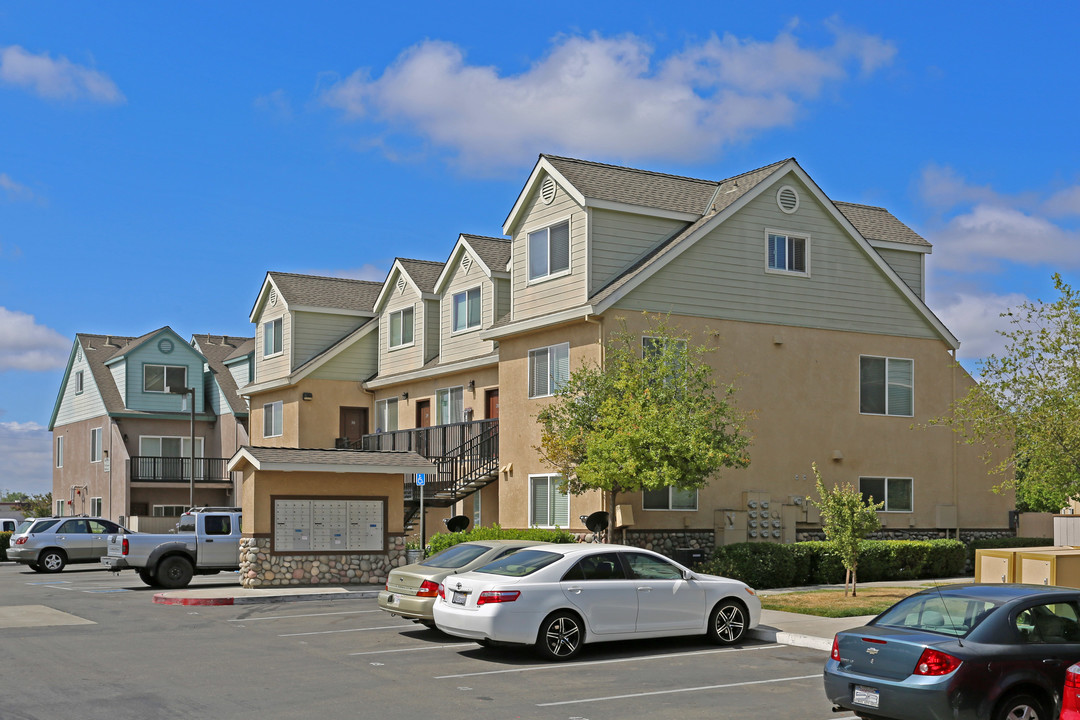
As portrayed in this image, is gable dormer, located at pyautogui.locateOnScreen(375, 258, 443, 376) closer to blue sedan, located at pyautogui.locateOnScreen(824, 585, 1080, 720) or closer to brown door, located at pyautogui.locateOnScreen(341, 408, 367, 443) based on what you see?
brown door, located at pyautogui.locateOnScreen(341, 408, 367, 443)

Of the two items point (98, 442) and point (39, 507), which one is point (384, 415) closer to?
point (98, 442)

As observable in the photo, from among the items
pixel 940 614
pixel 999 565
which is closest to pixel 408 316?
pixel 999 565

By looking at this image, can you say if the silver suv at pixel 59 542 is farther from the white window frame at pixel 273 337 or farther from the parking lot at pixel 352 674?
the parking lot at pixel 352 674

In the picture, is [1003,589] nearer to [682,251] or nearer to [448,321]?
[682,251]

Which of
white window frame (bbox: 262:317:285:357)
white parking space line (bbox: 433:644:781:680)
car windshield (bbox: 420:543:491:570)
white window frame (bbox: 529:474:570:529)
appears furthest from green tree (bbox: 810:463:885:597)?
white window frame (bbox: 262:317:285:357)

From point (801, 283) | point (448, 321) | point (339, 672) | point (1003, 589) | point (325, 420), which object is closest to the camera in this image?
point (1003, 589)

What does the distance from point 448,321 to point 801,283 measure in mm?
11513

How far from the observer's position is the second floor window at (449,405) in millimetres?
34094

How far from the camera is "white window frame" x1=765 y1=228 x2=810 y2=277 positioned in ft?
92.5

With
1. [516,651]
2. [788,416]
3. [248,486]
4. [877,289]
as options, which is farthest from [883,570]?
[248,486]

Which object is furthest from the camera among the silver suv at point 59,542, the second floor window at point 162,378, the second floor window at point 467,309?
the second floor window at point 162,378

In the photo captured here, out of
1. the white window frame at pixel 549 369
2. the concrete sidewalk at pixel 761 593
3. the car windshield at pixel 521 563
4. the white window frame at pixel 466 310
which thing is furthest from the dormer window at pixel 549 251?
the car windshield at pixel 521 563

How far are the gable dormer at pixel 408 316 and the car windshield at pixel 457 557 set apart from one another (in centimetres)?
1896

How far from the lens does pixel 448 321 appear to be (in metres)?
35.1
